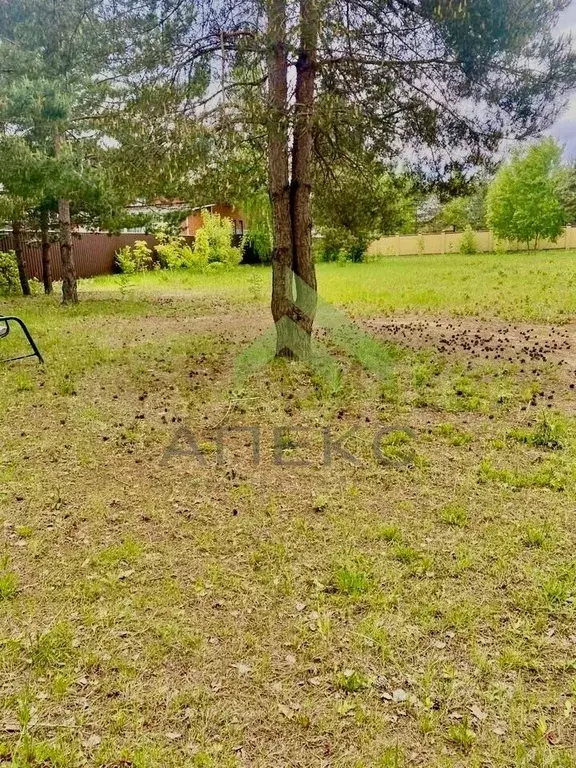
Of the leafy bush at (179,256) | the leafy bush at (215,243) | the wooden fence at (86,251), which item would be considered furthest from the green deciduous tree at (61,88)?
the leafy bush at (215,243)

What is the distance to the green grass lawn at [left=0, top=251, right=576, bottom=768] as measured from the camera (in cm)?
163

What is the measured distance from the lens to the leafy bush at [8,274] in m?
13.5

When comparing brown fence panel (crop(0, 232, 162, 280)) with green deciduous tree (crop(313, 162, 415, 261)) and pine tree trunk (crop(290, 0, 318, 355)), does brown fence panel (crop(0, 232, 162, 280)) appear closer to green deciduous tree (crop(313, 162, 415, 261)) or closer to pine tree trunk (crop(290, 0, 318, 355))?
green deciduous tree (crop(313, 162, 415, 261))

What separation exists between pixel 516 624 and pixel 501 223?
88.7 ft

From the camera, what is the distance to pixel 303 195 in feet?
17.8

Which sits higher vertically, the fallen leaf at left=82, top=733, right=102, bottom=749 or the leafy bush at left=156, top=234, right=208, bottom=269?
→ the leafy bush at left=156, top=234, right=208, bottom=269

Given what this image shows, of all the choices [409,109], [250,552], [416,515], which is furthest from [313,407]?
[409,109]

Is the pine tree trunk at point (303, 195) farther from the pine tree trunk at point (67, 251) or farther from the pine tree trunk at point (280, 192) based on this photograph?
the pine tree trunk at point (67, 251)

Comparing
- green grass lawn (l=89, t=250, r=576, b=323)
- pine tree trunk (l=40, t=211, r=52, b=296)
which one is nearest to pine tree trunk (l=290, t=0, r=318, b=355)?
green grass lawn (l=89, t=250, r=576, b=323)

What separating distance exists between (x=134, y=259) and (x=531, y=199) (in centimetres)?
1777

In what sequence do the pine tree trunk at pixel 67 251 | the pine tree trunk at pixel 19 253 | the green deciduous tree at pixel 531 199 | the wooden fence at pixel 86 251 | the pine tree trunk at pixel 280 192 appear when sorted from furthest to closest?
the green deciduous tree at pixel 531 199 → the wooden fence at pixel 86 251 → the pine tree trunk at pixel 19 253 → the pine tree trunk at pixel 67 251 → the pine tree trunk at pixel 280 192

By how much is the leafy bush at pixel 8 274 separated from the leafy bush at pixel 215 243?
7.25 meters

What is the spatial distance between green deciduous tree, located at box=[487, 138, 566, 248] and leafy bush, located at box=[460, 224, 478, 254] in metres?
2.86

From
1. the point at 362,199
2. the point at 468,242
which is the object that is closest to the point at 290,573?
the point at 362,199
